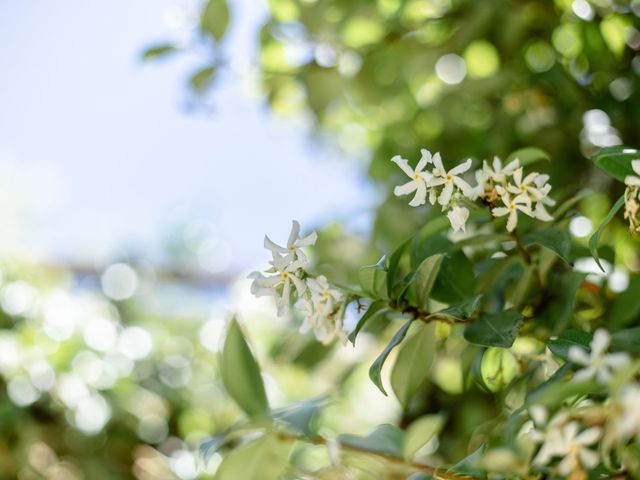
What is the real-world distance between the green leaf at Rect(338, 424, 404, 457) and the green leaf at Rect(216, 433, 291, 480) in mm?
66

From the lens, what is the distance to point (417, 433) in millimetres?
514

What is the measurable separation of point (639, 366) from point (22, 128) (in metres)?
2.12

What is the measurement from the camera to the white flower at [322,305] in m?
0.49

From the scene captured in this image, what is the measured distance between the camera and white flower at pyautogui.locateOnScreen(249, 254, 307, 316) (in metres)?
0.48

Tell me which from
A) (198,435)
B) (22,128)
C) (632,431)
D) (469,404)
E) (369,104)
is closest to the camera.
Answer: (632,431)

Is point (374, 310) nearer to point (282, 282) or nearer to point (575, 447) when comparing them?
point (282, 282)

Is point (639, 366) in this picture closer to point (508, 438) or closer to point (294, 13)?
point (508, 438)

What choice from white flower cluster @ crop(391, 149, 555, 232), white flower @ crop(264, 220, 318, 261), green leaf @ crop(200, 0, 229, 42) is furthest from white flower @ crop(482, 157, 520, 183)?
green leaf @ crop(200, 0, 229, 42)

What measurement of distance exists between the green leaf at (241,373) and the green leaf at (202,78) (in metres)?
0.51

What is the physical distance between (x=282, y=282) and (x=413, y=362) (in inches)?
4.3

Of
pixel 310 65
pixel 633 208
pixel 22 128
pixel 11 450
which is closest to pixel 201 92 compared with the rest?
pixel 310 65

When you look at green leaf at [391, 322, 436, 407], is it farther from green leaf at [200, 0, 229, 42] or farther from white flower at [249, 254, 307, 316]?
green leaf at [200, 0, 229, 42]

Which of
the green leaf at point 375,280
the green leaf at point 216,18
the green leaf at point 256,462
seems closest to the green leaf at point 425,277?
the green leaf at point 375,280

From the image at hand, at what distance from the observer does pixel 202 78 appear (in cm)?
94
